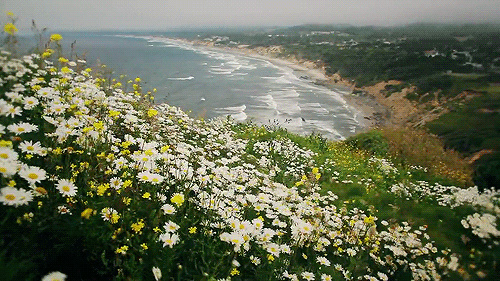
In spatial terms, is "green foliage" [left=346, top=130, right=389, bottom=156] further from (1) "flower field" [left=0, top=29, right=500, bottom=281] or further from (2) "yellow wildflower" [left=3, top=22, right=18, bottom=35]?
(2) "yellow wildflower" [left=3, top=22, right=18, bottom=35]

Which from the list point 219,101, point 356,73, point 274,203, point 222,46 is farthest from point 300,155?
point 222,46

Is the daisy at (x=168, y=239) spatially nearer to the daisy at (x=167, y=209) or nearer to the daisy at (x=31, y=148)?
the daisy at (x=167, y=209)

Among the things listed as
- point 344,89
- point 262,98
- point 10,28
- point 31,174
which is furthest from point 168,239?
point 344,89

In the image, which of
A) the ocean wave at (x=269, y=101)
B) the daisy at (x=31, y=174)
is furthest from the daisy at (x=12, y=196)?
the ocean wave at (x=269, y=101)

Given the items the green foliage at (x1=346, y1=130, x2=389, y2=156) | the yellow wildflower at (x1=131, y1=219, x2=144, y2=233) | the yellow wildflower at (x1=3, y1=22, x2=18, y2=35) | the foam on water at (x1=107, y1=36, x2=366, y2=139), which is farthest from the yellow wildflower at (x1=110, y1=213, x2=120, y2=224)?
the foam on water at (x1=107, y1=36, x2=366, y2=139)

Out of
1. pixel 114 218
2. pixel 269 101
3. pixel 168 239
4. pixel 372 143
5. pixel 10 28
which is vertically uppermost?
pixel 10 28

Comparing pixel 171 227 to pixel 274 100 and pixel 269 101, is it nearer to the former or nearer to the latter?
pixel 269 101

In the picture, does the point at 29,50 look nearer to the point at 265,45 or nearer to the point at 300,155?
the point at 300,155
